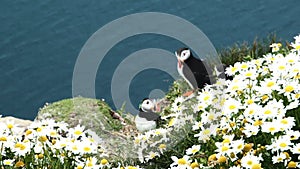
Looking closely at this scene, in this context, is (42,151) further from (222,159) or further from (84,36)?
(84,36)

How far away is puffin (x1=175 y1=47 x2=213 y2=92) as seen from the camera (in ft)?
20.5

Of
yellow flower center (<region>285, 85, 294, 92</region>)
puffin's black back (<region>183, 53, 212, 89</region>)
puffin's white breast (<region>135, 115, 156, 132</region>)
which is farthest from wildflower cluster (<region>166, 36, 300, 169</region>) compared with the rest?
puffin's black back (<region>183, 53, 212, 89</region>)

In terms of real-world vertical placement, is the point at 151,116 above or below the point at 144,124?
above

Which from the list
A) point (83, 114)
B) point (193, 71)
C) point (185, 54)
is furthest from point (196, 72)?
point (83, 114)

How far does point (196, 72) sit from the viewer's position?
6297 mm

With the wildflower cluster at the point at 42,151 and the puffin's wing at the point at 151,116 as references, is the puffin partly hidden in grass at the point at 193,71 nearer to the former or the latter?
the puffin's wing at the point at 151,116

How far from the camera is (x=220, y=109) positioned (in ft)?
13.5

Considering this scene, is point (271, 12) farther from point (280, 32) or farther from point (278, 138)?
point (278, 138)

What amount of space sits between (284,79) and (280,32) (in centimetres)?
683

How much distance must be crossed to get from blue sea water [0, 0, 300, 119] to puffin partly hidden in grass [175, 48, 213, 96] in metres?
3.01

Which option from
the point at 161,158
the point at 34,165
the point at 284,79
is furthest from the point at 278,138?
the point at 161,158

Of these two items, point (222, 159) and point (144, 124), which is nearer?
point (222, 159)

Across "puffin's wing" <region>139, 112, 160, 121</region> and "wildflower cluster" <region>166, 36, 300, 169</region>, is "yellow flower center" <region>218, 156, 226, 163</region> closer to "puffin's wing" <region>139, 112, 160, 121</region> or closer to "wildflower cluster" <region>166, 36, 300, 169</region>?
"wildflower cluster" <region>166, 36, 300, 169</region>

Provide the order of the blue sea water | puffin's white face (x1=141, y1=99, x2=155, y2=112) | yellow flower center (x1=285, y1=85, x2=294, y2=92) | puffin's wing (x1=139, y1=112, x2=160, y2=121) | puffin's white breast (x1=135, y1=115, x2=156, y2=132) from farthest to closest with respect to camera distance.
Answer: the blue sea water
puffin's white face (x1=141, y1=99, x2=155, y2=112)
puffin's wing (x1=139, y1=112, x2=160, y2=121)
puffin's white breast (x1=135, y1=115, x2=156, y2=132)
yellow flower center (x1=285, y1=85, x2=294, y2=92)
